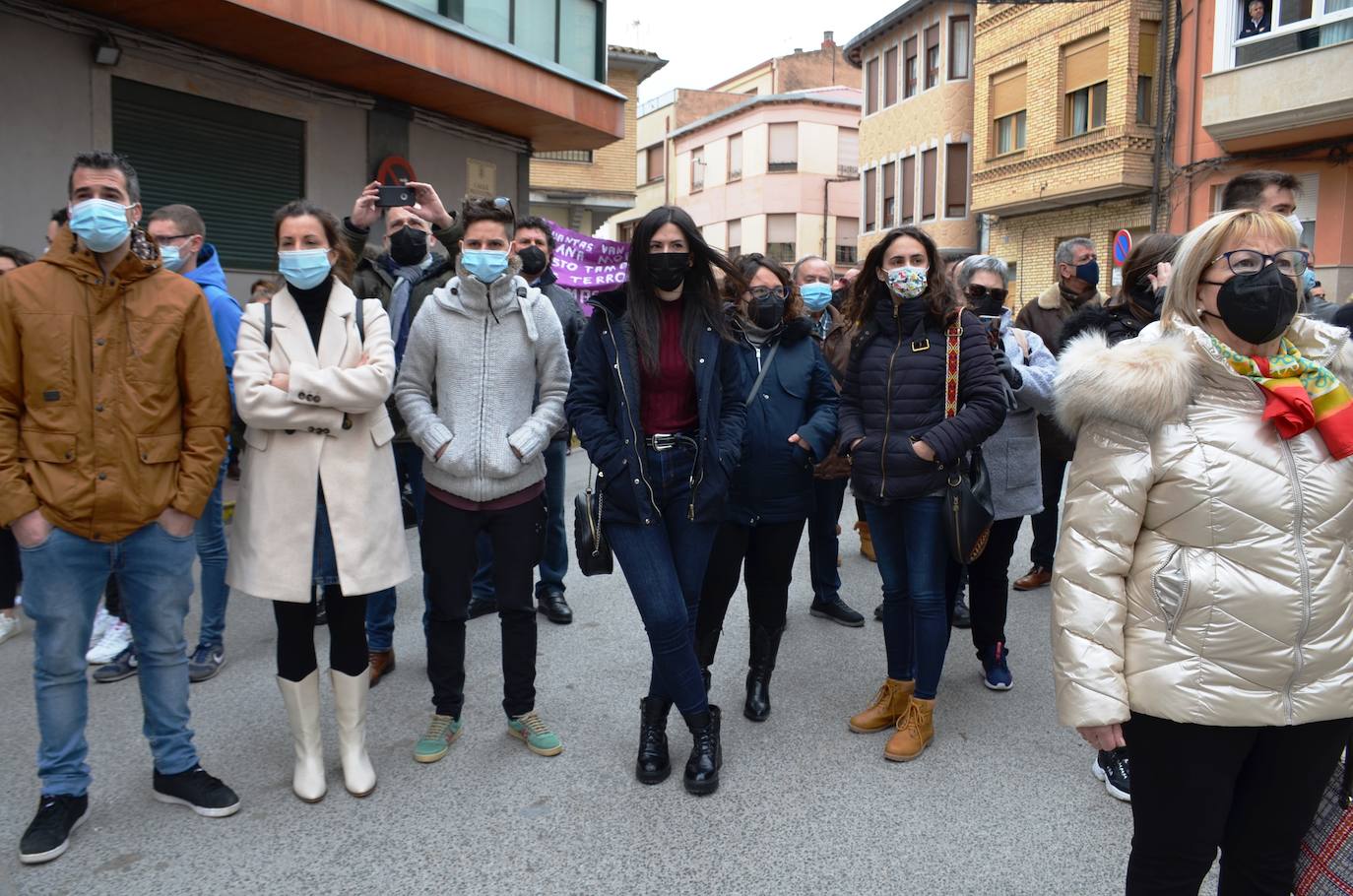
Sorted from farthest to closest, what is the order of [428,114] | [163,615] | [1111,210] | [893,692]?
1. [1111,210]
2. [428,114]
3. [893,692]
4. [163,615]

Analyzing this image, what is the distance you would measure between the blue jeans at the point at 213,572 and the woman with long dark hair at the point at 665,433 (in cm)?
218

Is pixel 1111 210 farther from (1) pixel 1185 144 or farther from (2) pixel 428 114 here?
(2) pixel 428 114

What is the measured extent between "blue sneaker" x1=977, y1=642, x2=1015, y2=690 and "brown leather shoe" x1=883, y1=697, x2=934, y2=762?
79 cm

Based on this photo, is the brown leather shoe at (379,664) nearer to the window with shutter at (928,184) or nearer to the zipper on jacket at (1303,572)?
the zipper on jacket at (1303,572)

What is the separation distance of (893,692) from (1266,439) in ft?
8.02

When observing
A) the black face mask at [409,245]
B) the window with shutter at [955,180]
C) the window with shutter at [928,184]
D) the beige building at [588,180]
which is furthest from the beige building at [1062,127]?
the black face mask at [409,245]

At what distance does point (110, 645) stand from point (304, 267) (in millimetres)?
2704

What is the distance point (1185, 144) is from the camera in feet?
64.8

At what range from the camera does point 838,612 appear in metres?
5.89

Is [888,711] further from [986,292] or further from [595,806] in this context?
[986,292]

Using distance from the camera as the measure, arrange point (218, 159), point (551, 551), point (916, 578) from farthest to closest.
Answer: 1. point (218, 159)
2. point (551, 551)
3. point (916, 578)

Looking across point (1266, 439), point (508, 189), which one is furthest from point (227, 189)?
point (1266, 439)

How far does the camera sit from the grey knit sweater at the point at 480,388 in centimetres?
391

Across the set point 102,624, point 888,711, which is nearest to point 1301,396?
point 888,711
